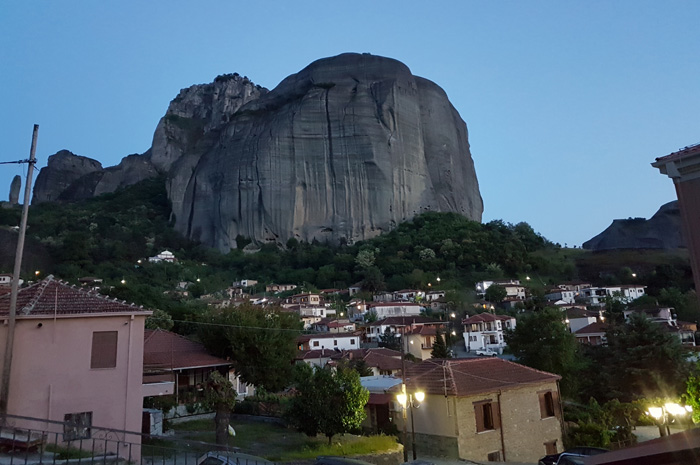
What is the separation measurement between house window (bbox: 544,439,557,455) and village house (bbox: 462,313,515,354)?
27948mm

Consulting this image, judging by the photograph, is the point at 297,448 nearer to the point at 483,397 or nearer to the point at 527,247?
the point at 483,397

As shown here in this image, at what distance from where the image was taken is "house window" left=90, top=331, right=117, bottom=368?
12977mm

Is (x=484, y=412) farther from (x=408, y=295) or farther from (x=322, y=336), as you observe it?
(x=408, y=295)

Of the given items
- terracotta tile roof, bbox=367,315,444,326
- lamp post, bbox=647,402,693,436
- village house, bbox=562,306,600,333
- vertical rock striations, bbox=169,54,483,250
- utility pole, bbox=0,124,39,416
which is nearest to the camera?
utility pole, bbox=0,124,39,416

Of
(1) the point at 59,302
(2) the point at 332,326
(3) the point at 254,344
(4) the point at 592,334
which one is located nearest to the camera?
(1) the point at 59,302

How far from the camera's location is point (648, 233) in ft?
330

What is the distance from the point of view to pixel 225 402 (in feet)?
47.4

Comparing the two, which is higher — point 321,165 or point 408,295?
point 321,165

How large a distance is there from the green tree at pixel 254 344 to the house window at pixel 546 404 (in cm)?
1104

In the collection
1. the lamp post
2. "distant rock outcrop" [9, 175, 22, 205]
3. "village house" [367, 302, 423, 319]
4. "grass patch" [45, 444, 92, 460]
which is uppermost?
"village house" [367, 302, 423, 319]

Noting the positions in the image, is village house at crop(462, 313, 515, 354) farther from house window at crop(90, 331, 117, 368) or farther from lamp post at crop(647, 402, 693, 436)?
house window at crop(90, 331, 117, 368)

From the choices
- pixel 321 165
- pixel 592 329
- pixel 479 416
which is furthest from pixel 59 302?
pixel 321 165

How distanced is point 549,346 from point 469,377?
12.8 metres

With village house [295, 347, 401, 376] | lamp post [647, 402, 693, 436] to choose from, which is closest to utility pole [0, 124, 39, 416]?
lamp post [647, 402, 693, 436]
